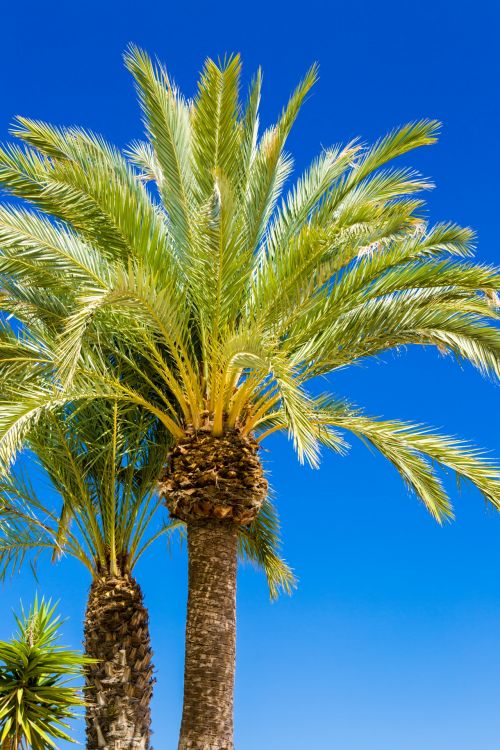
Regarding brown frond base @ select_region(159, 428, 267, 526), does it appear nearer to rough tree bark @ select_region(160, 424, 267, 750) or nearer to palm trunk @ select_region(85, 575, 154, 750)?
rough tree bark @ select_region(160, 424, 267, 750)

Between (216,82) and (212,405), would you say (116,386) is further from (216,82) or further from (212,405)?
(216,82)

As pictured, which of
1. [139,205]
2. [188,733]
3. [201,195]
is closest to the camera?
[188,733]

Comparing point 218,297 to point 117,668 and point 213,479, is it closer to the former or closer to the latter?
point 213,479

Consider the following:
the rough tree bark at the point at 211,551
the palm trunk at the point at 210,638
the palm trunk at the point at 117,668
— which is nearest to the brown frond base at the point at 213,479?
the rough tree bark at the point at 211,551

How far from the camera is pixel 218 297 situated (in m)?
10.9

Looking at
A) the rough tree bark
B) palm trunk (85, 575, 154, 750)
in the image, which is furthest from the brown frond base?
palm trunk (85, 575, 154, 750)

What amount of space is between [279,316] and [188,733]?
4844 mm

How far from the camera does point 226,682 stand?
10805 millimetres

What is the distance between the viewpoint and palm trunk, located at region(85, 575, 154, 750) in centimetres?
1170

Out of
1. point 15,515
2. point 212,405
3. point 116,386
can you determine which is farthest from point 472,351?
point 15,515

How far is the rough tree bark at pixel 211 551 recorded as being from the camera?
421 inches

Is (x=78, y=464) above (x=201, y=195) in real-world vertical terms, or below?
below

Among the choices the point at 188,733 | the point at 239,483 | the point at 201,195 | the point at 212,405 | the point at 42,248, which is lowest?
the point at 188,733

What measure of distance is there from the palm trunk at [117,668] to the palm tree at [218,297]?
4.20ft
